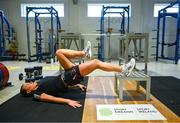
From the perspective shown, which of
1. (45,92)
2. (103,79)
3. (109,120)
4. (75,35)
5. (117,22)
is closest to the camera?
(109,120)

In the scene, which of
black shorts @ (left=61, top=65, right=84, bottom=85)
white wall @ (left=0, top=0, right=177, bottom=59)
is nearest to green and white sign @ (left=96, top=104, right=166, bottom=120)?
black shorts @ (left=61, top=65, right=84, bottom=85)

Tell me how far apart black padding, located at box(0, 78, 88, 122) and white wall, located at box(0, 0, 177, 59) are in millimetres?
6704

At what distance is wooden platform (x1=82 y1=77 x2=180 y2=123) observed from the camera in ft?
8.38

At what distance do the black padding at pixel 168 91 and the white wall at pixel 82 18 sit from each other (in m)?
5.20

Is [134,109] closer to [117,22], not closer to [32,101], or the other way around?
[32,101]

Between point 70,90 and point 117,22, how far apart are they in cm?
646

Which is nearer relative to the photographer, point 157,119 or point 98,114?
point 157,119

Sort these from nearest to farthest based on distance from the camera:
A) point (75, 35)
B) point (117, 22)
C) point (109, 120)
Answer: point (109, 120)
point (75, 35)
point (117, 22)

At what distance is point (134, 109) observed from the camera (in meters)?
2.78

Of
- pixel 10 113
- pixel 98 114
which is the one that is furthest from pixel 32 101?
pixel 98 114

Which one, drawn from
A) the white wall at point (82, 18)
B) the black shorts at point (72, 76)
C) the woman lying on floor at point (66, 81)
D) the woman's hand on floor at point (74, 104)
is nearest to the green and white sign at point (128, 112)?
the woman's hand on floor at point (74, 104)

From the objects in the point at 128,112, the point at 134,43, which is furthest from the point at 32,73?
the point at 134,43

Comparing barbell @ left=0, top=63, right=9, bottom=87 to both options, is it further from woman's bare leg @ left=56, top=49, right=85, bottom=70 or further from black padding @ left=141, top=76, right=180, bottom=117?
black padding @ left=141, top=76, right=180, bottom=117

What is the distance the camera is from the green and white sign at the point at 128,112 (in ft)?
8.21
